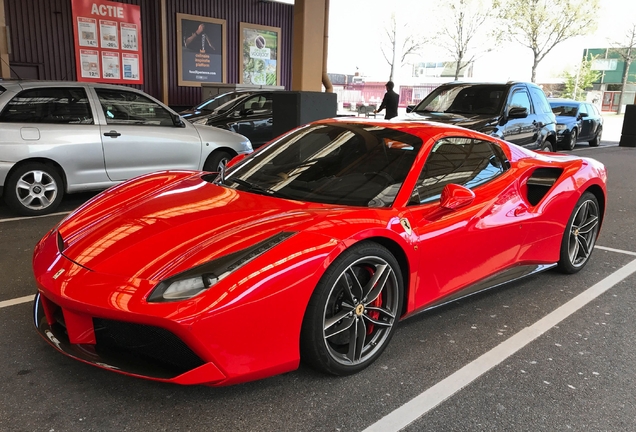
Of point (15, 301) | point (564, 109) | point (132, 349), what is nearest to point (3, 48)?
point (15, 301)

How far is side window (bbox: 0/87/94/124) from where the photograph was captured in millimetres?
5738

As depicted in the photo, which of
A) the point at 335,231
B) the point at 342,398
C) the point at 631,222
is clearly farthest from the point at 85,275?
the point at 631,222

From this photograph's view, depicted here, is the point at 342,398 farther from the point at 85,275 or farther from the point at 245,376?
the point at 85,275

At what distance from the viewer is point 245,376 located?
7.42 feet

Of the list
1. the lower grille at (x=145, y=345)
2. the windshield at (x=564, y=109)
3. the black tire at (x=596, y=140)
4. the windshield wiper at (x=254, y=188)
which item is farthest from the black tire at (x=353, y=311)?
the black tire at (x=596, y=140)

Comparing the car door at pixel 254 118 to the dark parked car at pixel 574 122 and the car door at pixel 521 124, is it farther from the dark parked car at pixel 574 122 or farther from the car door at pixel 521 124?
the dark parked car at pixel 574 122

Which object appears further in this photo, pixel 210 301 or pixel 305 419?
pixel 305 419

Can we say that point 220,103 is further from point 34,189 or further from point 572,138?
point 572,138

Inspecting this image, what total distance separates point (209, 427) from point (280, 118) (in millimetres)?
7243

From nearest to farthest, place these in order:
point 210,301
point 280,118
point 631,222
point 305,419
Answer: point 210,301 → point 305,419 → point 631,222 → point 280,118

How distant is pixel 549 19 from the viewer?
29047 millimetres

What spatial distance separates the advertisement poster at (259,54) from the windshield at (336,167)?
16.1m

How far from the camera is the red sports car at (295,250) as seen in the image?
86.6 inches

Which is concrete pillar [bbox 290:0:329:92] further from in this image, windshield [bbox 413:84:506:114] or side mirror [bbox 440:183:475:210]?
side mirror [bbox 440:183:475:210]
